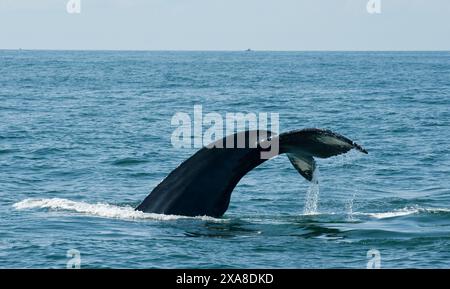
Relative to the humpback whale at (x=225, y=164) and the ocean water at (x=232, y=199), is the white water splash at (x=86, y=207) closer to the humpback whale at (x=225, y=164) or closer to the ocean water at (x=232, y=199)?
the ocean water at (x=232, y=199)

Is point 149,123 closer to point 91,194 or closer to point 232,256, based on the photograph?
point 91,194

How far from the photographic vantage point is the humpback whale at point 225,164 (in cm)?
1105

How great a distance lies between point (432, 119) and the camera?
37438mm

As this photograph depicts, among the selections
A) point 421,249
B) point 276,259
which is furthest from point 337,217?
point 276,259

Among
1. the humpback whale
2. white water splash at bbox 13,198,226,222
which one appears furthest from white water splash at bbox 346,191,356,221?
the humpback whale

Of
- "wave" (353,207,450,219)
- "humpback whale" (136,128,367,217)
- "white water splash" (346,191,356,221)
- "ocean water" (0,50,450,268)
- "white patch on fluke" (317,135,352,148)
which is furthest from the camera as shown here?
"wave" (353,207,450,219)

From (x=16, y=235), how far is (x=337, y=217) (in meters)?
4.73

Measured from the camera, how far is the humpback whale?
11.1 metres

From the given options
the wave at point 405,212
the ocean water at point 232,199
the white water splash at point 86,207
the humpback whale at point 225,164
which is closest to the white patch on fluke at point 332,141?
the humpback whale at point 225,164

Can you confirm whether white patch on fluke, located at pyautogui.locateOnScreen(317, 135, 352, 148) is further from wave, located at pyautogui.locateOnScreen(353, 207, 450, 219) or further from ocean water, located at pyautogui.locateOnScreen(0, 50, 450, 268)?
wave, located at pyautogui.locateOnScreen(353, 207, 450, 219)

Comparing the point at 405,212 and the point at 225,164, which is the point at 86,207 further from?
the point at 405,212

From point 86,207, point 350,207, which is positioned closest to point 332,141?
point 350,207

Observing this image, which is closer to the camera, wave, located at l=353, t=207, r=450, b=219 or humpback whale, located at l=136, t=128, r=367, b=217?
humpback whale, located at l=136, t=128, r=367, b=217

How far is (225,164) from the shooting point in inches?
457
